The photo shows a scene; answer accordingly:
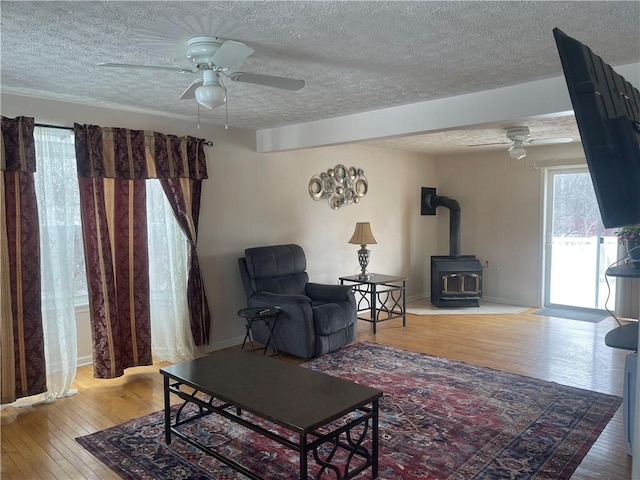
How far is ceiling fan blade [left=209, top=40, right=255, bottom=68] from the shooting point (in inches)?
84.4

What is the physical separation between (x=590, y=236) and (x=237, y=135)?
192 inches

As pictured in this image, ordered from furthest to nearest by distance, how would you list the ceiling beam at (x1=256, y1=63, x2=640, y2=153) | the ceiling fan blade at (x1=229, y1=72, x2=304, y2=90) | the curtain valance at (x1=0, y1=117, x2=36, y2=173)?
the curtain valance at (x1=0, y1=117, x2=36, y2=173) < the ceiling beam at (x1=256, y1=63, x2=640, y2=153) < the ceiling fan blade at (x1=229, y1=72, x2=304, y2=90)

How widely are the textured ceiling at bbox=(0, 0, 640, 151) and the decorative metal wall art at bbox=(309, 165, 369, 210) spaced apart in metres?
2.06

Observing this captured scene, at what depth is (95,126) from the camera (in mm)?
3781

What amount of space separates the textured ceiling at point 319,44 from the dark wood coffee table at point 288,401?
5.99 feet

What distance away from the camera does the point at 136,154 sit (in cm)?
403

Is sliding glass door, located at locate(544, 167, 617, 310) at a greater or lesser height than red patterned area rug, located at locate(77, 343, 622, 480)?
greater

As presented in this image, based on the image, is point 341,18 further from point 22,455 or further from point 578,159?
point 578,159

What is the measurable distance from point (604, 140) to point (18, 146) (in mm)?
3632

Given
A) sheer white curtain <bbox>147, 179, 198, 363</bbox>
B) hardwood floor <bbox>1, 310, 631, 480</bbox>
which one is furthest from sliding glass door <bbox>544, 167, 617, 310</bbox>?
sheer white curtain <bbox>147, 179, 198, 363</bbox>

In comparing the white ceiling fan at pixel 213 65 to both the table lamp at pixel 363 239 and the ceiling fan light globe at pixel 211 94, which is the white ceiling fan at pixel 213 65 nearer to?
the ceiling fan light globe at pixel 211 94

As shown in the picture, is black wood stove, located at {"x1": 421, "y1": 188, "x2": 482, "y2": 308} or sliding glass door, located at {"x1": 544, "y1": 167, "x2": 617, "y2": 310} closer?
sliding glass door, located at {"x1": 544, "y1": 167, "x2": 617, "y2": 310}

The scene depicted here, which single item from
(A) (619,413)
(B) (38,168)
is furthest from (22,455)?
(A) (619,413)

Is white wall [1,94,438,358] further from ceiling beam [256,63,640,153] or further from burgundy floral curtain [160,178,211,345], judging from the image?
ceiling beam [256,63,640,153]
